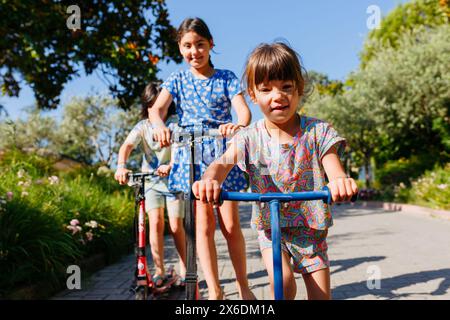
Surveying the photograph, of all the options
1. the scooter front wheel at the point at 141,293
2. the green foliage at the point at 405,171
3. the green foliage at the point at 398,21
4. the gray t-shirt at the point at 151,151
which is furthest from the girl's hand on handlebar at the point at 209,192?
the green foliage at the point at 398,21

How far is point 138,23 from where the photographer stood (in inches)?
371

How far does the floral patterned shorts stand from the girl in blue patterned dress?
87 cm

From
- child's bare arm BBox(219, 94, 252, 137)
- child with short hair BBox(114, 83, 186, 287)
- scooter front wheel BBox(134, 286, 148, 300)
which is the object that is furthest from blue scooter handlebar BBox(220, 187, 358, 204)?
child with short hair BBox(114, 83, 186, 287)

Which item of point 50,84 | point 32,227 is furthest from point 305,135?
point 50,84

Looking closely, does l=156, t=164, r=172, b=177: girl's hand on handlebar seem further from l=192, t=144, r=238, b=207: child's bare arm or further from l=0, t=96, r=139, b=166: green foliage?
l=0, t=96, r=139, b=166: green foliage

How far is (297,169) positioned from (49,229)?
123 inches

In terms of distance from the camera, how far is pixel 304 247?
230 cm

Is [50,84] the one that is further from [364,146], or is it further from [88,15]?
[364,146]

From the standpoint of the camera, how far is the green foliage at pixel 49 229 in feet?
12.6

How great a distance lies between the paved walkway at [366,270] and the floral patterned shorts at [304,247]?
157 centimetres

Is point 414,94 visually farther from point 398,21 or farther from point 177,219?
point 398,21

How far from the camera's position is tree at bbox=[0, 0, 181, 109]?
26.3 feet
